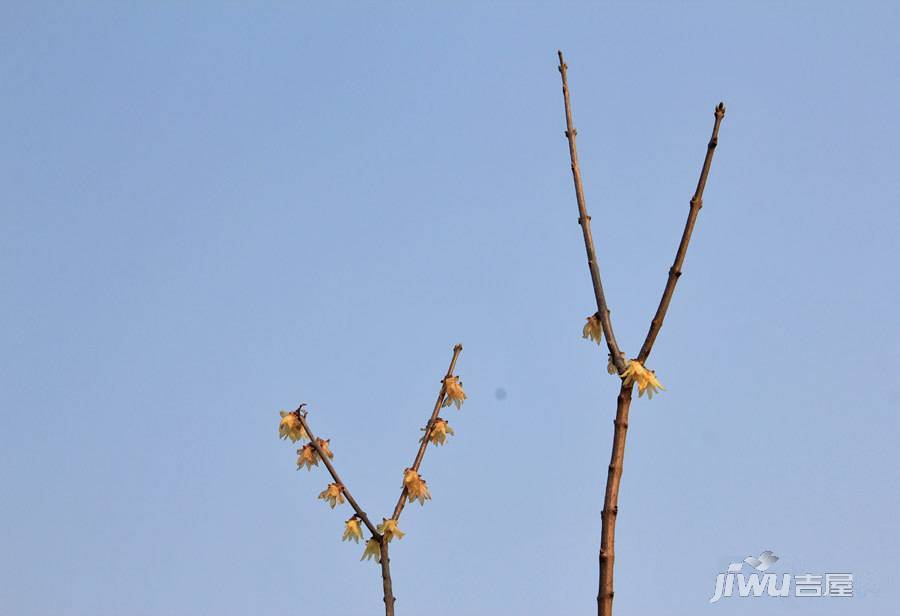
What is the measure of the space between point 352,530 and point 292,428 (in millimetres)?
988

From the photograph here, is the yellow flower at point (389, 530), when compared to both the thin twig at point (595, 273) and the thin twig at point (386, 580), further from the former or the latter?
the thin twig at point (595, 273)

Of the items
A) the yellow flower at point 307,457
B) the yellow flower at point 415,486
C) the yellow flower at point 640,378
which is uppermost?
the yellow flower at point 307,457

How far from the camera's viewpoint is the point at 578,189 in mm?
3047

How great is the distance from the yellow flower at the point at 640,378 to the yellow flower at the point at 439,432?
2225 millimetres

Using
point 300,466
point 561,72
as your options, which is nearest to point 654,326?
point 561,72

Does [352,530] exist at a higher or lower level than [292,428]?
lower

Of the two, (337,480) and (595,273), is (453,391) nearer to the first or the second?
(337,480)

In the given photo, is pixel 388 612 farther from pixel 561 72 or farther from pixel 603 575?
pixel 561 72

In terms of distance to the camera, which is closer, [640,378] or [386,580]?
[640,378]

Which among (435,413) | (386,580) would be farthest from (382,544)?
(435,413)

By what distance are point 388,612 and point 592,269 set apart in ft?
5.39

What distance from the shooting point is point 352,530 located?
5.27 m

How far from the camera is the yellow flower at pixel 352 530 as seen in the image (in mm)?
5246

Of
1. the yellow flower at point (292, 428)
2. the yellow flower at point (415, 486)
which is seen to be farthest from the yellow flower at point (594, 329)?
the yellow flower at point (292, 428)
